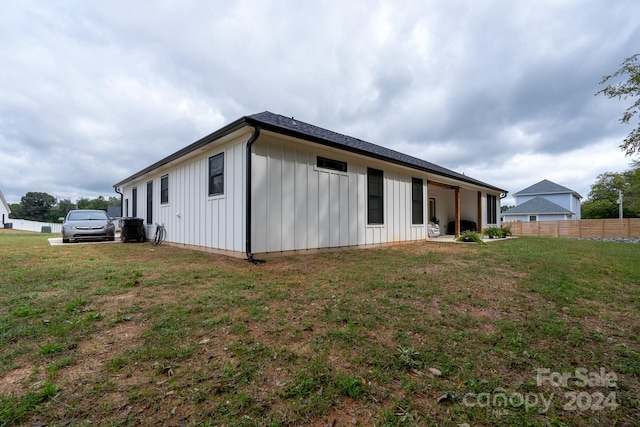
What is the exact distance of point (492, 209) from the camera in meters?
16.1

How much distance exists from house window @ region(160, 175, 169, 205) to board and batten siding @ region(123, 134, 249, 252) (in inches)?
7.0

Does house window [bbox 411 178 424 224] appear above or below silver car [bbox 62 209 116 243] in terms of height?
above

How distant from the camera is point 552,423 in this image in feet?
4.50

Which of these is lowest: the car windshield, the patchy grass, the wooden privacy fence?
the patchy grass

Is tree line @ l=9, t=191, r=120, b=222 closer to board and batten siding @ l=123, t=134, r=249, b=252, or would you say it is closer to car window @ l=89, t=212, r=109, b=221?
car window @ l=89, t=212, r=109, b=221

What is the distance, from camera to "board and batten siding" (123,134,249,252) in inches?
233

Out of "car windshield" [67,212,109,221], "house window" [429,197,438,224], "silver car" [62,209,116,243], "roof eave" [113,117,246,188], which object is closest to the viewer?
"roof eave" [113,117,246,188]

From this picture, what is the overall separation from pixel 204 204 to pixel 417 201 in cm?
786

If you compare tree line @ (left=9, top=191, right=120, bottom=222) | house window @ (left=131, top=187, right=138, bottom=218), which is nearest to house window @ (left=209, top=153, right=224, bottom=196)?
house window @ (left=131, top=187, right=138, bottom=218)

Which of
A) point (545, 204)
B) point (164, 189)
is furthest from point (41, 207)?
point (545, 204)

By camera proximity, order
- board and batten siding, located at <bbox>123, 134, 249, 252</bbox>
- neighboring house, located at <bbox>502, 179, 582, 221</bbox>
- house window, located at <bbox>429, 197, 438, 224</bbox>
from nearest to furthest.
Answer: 1. board and batten siding, located at <bbox>123, 134, 249, 252</bbox>
2. house window, located at <bbox>429, 197, 438, 224</bbox>
3. neighboring house, located at <bbox>502, 179, 582, 221</bbox>

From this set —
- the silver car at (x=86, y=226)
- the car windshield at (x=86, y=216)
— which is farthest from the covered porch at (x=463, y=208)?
the car windshield at (x=86, y=216)

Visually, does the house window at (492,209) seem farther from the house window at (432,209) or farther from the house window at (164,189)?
the house window at (164,189)

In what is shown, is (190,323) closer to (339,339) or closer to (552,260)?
(339,339)
